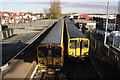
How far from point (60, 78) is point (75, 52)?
9.10ft

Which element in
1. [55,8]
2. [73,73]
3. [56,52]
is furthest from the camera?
[55,8]

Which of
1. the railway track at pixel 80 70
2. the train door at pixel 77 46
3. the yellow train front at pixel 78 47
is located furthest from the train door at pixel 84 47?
the railway track at pixel 80 70

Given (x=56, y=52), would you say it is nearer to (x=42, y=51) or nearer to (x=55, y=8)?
(x=42, y=51)

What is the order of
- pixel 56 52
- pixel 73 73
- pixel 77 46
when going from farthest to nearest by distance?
1. pixel 77 46
2. pixel 73 73
3. pixel 56 52

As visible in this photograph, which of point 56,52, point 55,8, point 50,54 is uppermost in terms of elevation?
point 55,8

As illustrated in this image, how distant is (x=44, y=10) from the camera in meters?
96.5

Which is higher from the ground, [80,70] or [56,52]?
[56,52]

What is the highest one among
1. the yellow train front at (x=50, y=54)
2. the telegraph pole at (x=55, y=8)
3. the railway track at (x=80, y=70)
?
the telegraph pole at (x=55, y=8)

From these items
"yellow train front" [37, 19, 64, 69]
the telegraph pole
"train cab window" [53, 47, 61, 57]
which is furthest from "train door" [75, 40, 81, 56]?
the telegraph pole

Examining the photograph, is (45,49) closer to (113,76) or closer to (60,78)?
(60,78)

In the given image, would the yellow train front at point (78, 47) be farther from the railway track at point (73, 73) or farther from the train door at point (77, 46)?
the railway track at point (73, 73)

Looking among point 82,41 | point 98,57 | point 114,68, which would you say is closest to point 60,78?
point 82,41

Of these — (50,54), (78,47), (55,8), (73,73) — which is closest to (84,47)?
(78,47)

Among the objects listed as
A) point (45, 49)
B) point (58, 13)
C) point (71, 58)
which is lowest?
point (71, 58)
